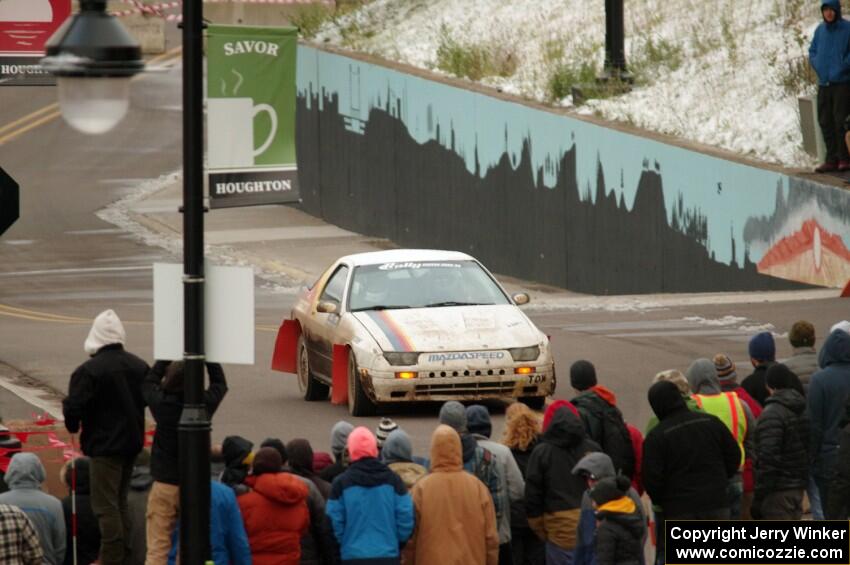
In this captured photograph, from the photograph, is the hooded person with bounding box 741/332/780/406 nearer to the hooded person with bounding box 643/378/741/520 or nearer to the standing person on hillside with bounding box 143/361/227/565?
the hooded person with bounding box 643/378/741/520

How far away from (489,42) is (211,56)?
25735 mm

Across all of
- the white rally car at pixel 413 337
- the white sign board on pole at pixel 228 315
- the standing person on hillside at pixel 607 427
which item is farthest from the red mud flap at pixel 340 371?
the white sign board on pole at pixel 228 315

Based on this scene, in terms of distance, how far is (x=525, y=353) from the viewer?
17.0 metres

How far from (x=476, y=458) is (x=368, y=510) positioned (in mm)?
1065

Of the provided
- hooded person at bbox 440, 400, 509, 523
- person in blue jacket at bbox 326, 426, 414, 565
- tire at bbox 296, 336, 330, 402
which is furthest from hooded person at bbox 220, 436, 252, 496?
tire at bbox 296, 336, 330, 402

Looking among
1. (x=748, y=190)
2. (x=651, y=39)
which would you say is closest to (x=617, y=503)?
(x=748, y=190)

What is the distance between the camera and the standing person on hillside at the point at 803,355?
520 inches

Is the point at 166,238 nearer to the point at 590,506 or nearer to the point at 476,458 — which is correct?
the point at 476,458

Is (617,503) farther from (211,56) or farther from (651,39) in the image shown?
(651,39)

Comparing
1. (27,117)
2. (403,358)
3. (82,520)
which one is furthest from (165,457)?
(27,117)

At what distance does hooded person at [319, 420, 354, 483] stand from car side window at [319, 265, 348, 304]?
710cm

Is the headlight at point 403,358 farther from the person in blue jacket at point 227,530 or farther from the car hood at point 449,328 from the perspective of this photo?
the person in blue jacket at point 227,530

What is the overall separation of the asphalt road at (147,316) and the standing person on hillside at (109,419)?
4.16m

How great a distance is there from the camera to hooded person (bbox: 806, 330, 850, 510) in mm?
12258
